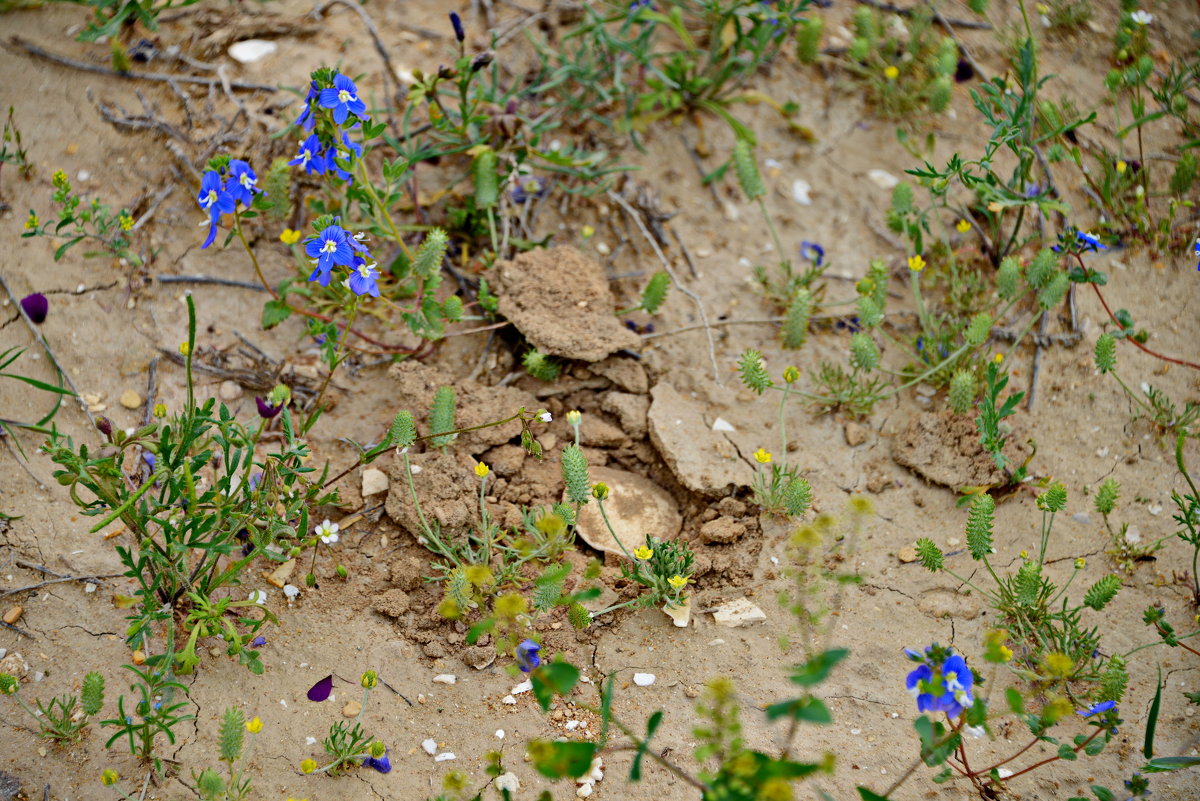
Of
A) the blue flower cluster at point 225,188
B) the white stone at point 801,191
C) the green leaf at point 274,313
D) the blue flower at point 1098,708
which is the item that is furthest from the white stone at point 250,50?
the blue flower at point 1098,708

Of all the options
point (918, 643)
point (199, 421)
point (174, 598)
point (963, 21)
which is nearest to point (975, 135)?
point (963, 21)

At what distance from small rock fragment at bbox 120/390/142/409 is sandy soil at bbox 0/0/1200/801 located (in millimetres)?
30

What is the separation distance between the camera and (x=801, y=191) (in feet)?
12.6

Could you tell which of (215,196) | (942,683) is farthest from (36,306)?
(942,683)

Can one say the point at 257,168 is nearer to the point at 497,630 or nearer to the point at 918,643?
the point at 497,630

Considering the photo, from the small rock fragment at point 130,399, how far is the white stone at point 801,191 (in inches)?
103

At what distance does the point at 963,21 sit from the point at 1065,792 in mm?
3472

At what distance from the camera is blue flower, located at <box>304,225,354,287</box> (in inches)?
105

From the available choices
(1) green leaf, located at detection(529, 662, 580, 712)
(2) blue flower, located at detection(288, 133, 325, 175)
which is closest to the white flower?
(2) blue flower, located at detection(288, 133, 325, 175)

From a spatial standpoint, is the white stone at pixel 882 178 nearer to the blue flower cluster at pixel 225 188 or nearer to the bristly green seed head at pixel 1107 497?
the bristly green seed head at pixel 1107 497

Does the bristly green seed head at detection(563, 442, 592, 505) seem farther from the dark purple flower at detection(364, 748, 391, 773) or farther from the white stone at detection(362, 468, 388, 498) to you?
the dark purple flower at detection(364, 748, 391, 773)

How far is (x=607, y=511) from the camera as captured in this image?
2883 mm

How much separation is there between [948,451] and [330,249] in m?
2.08

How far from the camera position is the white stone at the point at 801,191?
149 inches
